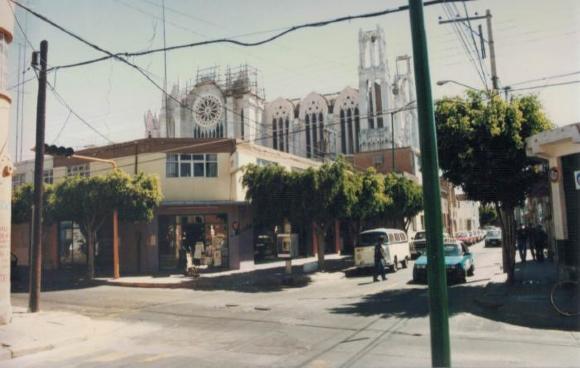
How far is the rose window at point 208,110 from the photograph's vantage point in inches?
2667

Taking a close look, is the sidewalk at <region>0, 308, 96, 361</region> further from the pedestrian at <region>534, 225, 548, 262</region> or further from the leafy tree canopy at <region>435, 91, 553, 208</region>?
the pedestrian at <region>534, 225, 548, 262</region>

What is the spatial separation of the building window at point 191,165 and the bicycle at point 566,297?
60.5 ft

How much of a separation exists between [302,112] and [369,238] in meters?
56.5

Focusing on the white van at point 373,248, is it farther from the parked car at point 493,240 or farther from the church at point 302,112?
the church at point 302,112

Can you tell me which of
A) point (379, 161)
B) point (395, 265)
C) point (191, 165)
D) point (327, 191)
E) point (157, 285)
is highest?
point (379, 161)

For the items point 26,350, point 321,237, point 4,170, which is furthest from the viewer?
point 321,237

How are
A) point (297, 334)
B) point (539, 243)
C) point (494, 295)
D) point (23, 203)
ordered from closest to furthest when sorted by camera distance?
point (297, 334) → point (494, 295) → point (539, 243) → point (23, 203)

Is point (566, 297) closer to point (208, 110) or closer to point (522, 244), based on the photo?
point (522, 244)

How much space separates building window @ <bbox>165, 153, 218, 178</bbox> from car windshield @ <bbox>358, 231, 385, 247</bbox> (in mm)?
8685

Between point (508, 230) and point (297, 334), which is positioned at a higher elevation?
point (508, 230)

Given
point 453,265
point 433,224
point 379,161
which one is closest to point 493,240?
point 379,161

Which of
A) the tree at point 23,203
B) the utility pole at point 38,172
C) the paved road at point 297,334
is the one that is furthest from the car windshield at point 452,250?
the tree at point 23,203

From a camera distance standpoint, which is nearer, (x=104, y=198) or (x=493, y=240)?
(x=104, y=198)

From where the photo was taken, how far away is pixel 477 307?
12344 mm
